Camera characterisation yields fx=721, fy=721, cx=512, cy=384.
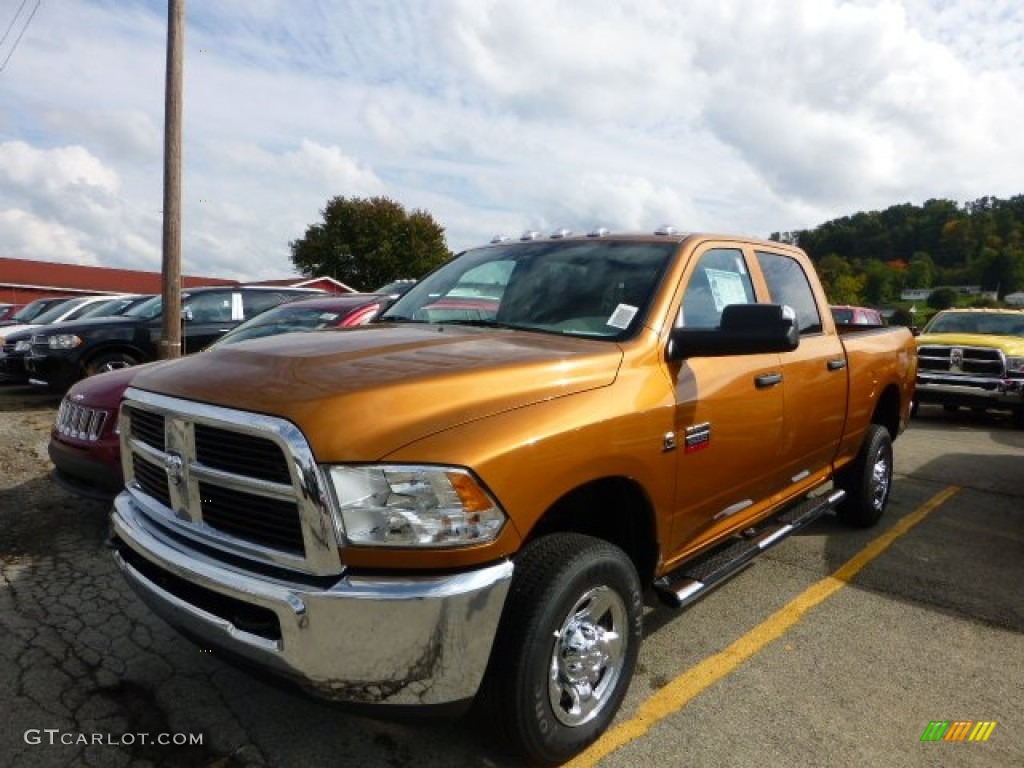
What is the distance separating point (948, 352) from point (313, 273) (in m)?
48.2

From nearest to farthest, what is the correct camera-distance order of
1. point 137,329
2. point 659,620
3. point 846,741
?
point 846,741
point 659,620
point 137,329

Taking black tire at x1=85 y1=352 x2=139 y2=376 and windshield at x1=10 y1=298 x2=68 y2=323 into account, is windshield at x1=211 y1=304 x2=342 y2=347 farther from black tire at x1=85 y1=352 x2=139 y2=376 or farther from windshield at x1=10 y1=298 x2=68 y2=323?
windshield at x1=10 y1=298 x2=68 y2=323

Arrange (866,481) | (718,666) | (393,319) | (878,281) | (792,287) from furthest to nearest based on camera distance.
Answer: (878,281), (866,481), (792,287), (393,319), (718,666)

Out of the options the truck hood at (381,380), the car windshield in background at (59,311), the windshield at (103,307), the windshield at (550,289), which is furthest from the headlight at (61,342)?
the truck hood at (381,380)

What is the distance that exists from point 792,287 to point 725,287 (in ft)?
3.05

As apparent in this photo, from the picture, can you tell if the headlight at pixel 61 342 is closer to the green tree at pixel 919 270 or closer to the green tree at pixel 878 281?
the green tree at pixel 878 281

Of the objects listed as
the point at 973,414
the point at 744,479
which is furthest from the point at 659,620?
the point at 973,414

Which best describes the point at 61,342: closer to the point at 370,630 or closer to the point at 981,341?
the point at 370,630

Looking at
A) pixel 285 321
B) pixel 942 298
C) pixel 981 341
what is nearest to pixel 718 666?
pixel 285 321

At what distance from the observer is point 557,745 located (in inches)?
94.5

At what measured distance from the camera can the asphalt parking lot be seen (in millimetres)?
2604

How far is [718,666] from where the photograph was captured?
3.24 m

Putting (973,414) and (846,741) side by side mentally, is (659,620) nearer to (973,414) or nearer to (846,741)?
(846,741)

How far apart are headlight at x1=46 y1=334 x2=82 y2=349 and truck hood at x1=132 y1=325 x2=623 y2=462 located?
25.2 ft
